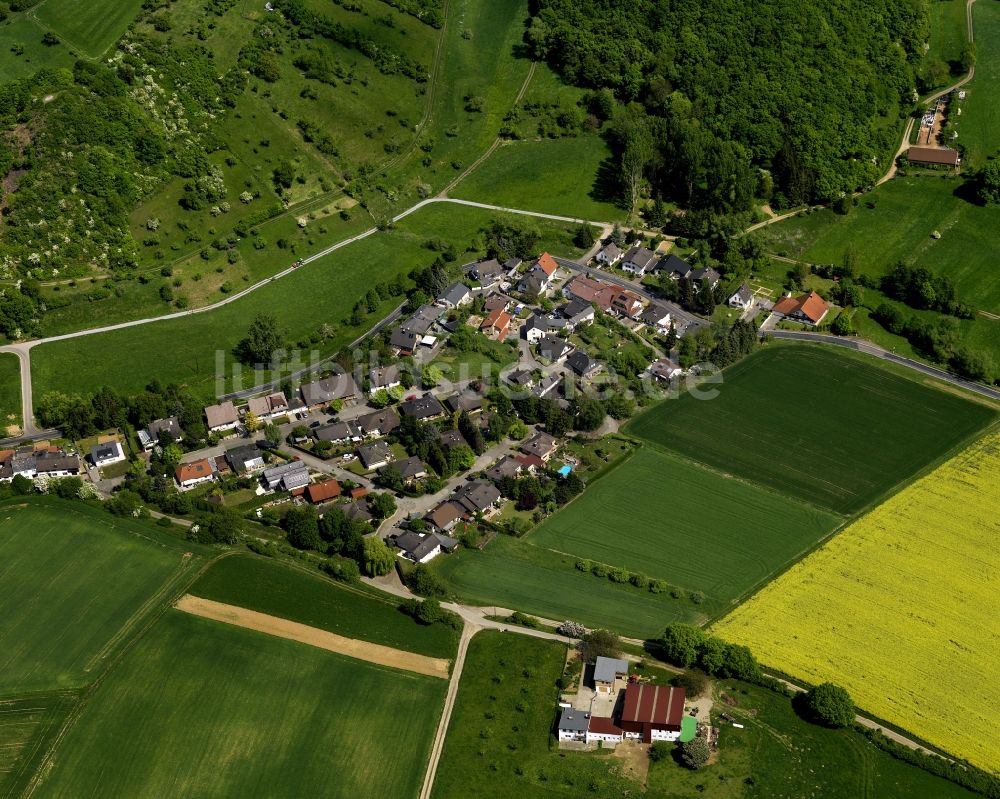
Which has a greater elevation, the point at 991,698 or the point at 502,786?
the point at 991,698

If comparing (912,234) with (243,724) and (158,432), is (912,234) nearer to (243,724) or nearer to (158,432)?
(158,432)

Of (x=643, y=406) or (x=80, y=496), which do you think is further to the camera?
(x=643, y=406)

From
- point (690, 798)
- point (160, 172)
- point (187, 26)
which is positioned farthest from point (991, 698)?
point (187, 26)

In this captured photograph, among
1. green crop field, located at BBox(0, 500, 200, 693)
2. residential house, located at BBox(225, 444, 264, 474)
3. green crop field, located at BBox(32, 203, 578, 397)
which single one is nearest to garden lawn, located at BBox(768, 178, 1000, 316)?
green crop field, located at BBox(32, 203, 578, 397)

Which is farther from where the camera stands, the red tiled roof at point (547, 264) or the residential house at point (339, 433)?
the red tiled roof at point (547, 264)

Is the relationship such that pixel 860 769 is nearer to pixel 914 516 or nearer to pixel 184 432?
pixel 914 516

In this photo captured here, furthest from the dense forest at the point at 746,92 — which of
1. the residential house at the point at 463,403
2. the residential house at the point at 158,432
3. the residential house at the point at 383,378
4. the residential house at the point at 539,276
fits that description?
the residential house at the point at 158,432

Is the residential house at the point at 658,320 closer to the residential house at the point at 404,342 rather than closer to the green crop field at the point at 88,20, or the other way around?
the residential house at the point at 404,342
